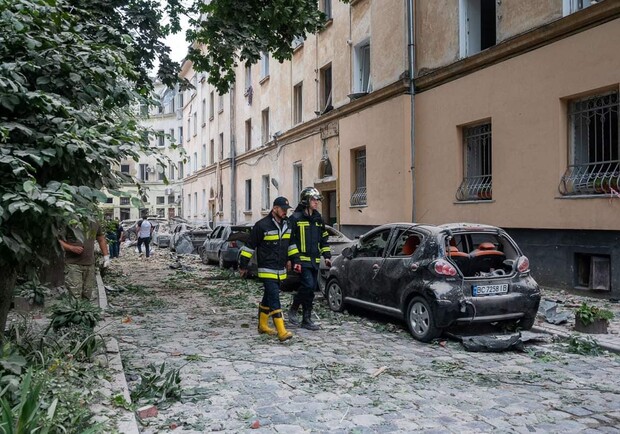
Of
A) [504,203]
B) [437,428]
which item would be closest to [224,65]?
[504,203]

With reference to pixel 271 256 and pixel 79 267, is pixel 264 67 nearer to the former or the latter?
pixel 79 267

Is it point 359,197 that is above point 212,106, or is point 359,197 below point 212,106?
below

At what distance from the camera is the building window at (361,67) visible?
60.0 feet

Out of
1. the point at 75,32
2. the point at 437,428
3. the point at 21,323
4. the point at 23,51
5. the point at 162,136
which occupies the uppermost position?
the point at 75,32

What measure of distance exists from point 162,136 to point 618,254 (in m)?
8.23

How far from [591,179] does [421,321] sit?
5.16 metres

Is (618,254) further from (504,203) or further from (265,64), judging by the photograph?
(265,64)

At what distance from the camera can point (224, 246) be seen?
674 inches

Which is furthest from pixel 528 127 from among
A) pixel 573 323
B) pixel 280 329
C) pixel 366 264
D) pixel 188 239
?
pixel 188 239

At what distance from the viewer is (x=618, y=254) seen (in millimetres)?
9742

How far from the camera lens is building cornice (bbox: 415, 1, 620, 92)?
9.95 metres

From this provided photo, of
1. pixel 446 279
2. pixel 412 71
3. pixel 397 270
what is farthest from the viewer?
→ pixel 412 71

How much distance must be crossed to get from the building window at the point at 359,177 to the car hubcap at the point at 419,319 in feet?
34.6

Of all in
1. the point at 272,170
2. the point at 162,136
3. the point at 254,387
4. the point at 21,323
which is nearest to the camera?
the point at 162,136
